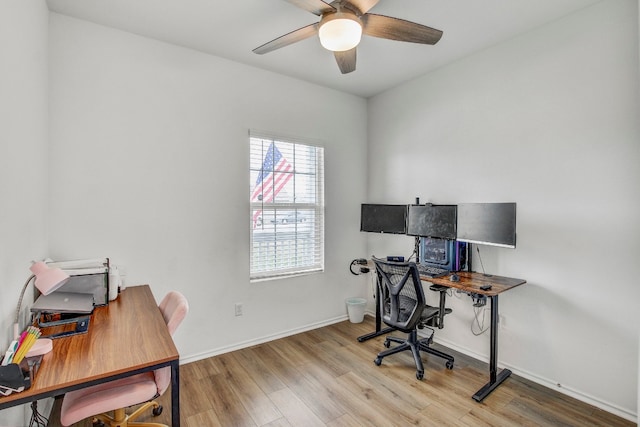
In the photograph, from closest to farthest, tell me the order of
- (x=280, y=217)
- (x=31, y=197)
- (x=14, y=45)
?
(x=14, y=45) < (x=31, y=197) < (x=280, y=217)

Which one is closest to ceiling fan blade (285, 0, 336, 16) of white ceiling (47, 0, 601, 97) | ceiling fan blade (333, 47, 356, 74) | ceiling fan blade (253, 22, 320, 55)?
ceiling fan blade (253, 22, 320, 55)

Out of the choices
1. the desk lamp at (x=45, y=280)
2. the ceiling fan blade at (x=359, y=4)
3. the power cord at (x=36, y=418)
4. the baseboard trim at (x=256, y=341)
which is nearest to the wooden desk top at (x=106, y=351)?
the desk lamp at (x=45, y=280)

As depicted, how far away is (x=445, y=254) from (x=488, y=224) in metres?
0.55

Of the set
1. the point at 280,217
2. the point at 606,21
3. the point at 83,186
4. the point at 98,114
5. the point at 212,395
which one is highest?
the point at 606,21

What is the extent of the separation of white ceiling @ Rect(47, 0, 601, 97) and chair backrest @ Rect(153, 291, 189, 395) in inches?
78.8

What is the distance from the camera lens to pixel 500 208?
2.50 metres

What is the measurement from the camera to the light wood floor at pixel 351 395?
7.00 ft

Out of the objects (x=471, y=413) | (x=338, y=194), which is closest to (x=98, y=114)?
(x=338, y=194)

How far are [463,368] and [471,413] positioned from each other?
645 millimetres

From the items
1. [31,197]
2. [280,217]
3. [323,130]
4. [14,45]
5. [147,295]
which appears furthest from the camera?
[323,130]

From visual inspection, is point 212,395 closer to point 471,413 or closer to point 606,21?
point 471,413

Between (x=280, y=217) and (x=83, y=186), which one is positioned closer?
(x=83, y=186)

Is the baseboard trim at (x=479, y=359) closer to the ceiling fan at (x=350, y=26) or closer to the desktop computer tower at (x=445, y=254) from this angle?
the desktop computer tower at (x=445, y=254)

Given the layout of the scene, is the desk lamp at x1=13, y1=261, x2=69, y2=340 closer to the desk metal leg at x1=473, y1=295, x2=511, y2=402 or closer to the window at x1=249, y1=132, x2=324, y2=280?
the window at x1=249, y1=132, x2=324, y2=280
